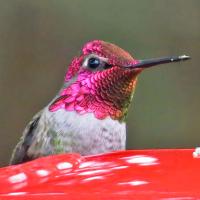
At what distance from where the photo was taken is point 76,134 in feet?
5.11

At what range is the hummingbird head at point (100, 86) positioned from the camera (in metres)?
1.60

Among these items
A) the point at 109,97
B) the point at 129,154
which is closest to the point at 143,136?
the point at 109,97

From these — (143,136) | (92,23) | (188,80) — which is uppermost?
(92,23)

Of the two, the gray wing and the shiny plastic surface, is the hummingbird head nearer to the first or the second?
the gray wing

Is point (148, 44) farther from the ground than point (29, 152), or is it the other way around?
point (148, 44)

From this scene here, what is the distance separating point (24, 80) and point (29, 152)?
1134 millimetres

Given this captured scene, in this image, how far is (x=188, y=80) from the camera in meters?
2.83

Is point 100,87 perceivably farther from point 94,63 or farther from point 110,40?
point 110,40

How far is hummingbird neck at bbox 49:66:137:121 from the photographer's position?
5.33ft

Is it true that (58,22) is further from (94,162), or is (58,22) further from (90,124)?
(94,162)

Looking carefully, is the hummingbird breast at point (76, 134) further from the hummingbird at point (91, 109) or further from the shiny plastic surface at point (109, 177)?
the shiny plastic surface at point (109, 177)

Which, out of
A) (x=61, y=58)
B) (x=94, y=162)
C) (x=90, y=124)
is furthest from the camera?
(x=61, y=58)

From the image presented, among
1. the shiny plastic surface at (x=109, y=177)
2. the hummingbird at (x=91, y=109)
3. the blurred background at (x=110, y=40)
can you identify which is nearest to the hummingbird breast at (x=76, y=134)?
the hummingbird at (x=91, y=109)

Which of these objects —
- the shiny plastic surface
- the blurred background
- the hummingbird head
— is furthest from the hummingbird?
the blurred background
